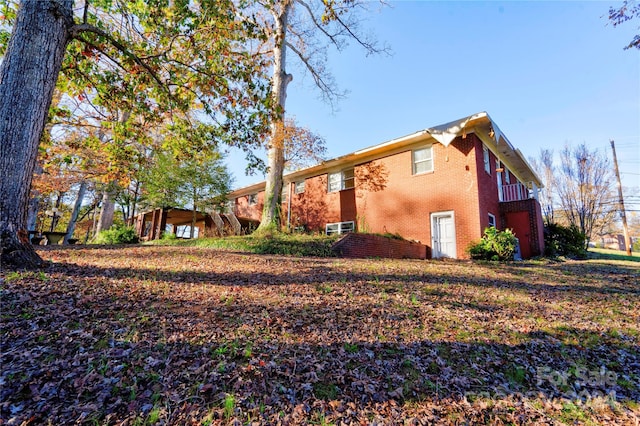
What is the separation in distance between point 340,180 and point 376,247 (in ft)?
18.7

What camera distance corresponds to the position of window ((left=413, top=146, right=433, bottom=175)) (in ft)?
38.0

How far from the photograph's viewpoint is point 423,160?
465 inches

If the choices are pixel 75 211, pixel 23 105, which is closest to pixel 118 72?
pixel 23 105

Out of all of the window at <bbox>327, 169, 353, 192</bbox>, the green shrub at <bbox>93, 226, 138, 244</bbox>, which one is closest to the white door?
the window at <bbox>327, 169, 353, 192</bbox>

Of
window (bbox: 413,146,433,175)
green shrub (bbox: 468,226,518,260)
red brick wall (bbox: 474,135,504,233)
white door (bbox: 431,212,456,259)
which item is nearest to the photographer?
green shrub (bbox: 468,226,518,260)

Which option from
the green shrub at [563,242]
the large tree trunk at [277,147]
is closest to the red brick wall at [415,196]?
the green shrub at [563,242]

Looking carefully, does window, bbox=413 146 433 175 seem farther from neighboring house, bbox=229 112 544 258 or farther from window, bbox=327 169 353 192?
window, bbox=327 169 353 192

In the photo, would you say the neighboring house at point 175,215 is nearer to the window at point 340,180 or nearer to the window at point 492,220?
the window at point 340,180

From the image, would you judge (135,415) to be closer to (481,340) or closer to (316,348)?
(316,348)

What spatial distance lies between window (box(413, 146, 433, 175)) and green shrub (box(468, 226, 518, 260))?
3.44m

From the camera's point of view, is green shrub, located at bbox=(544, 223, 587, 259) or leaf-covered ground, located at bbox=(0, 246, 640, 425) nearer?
leaf-covered ground, located at bbox=(0, 246, 640, 425)

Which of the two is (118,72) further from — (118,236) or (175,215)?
(175,215)

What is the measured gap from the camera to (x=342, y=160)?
557 inches

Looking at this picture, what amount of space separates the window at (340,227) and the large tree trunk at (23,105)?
11.4m
